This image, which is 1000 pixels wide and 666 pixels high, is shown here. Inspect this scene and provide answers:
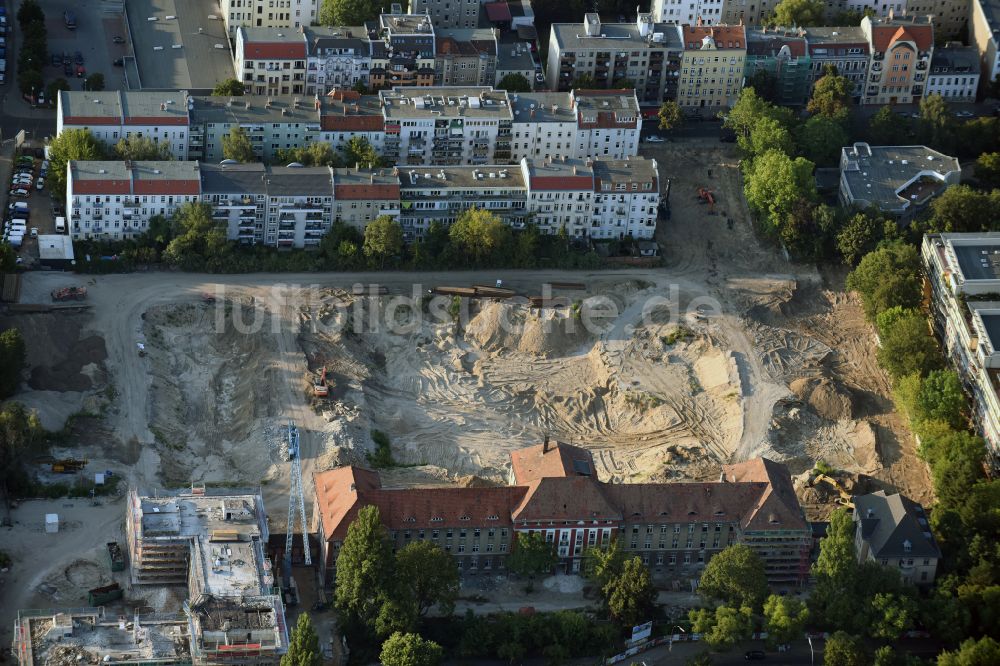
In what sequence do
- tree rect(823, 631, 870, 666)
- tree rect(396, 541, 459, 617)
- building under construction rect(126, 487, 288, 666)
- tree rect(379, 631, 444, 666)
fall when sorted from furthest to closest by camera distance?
1. tree rect(396, 541, 459, 617)
2. tree rect(823, 631, 870, 666)
3. tree rect(379, 631, 444, 666)
4. building under construction rect(126, 487, 288, 666)

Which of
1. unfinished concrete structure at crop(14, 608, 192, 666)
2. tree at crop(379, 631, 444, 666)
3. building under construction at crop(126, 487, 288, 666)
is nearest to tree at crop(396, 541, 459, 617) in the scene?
tree at crop(379, 631, 444, 666)

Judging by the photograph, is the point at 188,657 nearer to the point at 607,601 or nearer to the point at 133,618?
the point at 133,618

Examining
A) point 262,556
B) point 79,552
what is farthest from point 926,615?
point 79,552

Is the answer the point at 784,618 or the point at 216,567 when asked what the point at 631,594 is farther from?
the point at 216,567

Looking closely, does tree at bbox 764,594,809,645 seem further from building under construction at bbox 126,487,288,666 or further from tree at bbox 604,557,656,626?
building under construction at bbox 126,487,288,666

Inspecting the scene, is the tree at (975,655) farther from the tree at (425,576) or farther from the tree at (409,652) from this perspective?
the tree at (409,652)

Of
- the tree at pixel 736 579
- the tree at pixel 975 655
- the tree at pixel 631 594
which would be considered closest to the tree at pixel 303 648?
the tree at pixel 631 594

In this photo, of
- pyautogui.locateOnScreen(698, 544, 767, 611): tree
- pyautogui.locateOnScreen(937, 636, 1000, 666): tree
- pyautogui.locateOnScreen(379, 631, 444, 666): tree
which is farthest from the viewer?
pyautogui.locateOnScreen(698, 544, 767, 611): tree
